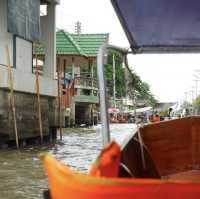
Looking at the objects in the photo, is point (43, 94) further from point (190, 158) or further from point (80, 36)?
point (190, 158)

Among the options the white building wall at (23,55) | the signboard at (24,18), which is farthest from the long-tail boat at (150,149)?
the white building wall at (23,55)

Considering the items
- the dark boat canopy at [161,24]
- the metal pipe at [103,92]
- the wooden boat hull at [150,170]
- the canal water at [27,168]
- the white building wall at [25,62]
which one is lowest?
the canal water at [27,168]

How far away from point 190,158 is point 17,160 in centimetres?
797

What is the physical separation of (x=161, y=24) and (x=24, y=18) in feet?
39.4

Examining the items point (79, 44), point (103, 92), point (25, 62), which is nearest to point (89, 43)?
point (79, 44)

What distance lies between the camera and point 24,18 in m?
15.2

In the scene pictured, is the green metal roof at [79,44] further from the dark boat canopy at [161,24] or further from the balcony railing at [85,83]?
the dark boat canopy at [161,24]

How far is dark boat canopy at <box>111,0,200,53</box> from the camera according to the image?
10.6ft

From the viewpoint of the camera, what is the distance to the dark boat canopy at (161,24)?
3.23 meters

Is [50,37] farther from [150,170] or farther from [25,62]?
[150,170]

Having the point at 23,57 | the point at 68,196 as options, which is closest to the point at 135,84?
the point at 68,196

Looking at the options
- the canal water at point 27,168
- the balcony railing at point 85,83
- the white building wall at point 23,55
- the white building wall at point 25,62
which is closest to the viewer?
the canal water at point 27,168

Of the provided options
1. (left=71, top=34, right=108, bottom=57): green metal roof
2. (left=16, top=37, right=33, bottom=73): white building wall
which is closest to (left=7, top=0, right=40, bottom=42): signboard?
(left=16, top=37, right=33, bottom=73): white building wall

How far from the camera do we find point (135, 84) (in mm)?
3586
